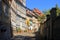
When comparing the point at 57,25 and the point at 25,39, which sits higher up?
the point at 57,25

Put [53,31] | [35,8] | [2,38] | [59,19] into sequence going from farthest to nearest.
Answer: [35,8], [2,38], [53,31], [59,19]

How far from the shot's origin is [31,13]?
38031 mm

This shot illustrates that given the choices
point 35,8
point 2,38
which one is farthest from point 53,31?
point 35,8

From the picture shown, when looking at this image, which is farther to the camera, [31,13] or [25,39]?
[31,13]

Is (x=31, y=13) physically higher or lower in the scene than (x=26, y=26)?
higher

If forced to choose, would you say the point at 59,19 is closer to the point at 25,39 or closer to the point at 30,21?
the point at 25,39

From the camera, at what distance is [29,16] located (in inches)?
1469

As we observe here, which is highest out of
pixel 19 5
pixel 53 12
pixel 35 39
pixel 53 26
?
pixel 19 5

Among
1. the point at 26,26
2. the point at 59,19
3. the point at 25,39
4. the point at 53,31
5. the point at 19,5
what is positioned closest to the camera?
the point at 59,19

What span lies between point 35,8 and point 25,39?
80.7ft

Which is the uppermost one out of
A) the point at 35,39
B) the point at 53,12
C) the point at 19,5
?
the point at 19,5

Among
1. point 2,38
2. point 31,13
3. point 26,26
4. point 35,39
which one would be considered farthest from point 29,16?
point 2,38

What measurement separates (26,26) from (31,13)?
4769mm

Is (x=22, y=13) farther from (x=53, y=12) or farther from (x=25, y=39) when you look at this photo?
(x=53, y=12)
